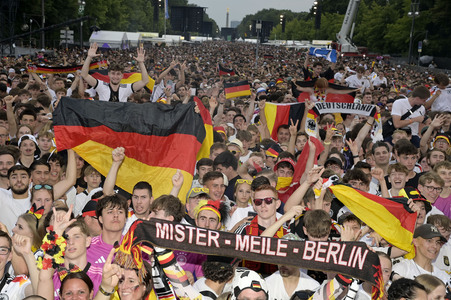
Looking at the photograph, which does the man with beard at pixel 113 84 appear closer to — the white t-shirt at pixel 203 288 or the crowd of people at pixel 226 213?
the crowd of people at pixel 226 213

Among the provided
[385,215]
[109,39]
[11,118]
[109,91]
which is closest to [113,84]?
[109,91]

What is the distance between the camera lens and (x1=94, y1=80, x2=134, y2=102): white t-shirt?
12.0 meters

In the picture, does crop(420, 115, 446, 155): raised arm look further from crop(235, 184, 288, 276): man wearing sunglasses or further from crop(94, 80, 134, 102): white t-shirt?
crop(94, 80, 134, 102): white t-shirt

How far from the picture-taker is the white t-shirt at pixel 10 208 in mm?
6777

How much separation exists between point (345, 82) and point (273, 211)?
16618 millimetres

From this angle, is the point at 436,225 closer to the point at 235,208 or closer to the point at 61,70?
the point at 235,208

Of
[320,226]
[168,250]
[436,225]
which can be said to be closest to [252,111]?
[436,225]

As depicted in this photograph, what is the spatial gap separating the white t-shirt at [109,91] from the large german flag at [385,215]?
682 centimetres

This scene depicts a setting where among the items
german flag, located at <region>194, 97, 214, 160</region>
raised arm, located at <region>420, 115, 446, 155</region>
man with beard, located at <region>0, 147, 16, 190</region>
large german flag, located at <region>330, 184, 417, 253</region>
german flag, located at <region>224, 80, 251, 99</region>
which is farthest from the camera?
german flag, located at <region>224, 80, 251, 99</region>

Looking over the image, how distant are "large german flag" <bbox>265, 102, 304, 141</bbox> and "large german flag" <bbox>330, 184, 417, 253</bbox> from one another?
231 inches

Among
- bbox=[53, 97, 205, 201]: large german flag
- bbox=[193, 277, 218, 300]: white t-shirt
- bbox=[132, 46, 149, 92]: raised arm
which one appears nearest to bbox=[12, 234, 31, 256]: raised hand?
bbox=[193, 277, 218, 300]: white t-shirt

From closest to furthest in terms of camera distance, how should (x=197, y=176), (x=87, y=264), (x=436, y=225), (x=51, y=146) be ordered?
(x=87, y=264)
(x=436, y=225)
(x=197, y=176)
(x=51, y=146)

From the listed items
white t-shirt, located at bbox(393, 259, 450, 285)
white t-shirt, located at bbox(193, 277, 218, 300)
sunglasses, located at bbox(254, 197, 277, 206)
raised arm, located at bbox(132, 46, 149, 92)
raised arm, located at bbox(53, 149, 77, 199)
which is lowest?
white t-shirt, located at bbox(393, 259, 450, 285)

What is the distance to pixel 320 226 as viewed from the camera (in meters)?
5.33
